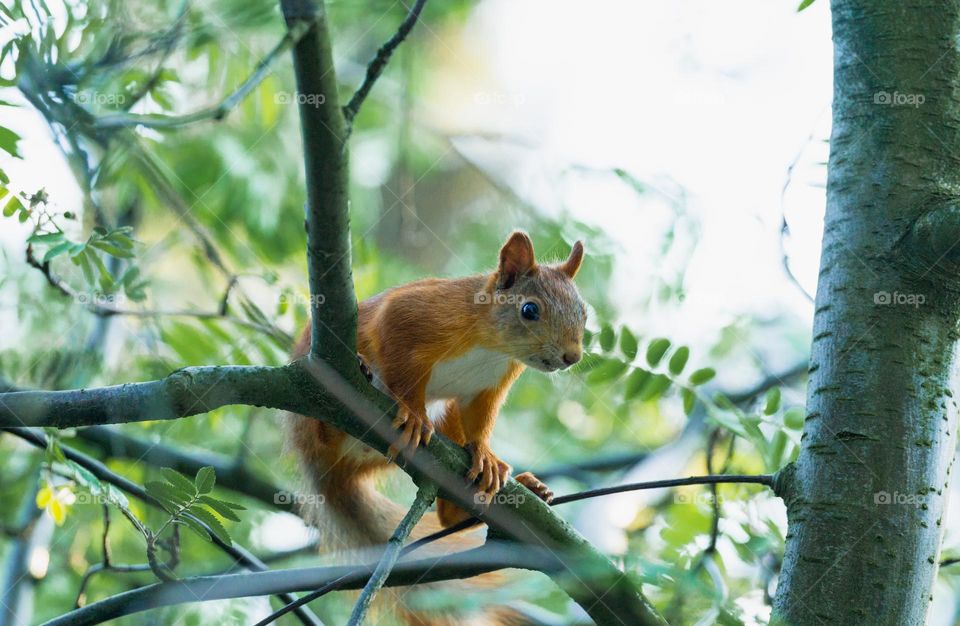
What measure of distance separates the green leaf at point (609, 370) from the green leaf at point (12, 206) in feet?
4.85

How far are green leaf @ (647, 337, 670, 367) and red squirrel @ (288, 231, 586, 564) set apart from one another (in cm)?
24

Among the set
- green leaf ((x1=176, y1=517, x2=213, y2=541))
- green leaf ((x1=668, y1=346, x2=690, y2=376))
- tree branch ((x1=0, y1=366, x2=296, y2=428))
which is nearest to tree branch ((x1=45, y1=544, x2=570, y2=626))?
green leaf ((x1=176, y1=517, x2=213, y2=541))

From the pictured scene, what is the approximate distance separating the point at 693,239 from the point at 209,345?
176cm

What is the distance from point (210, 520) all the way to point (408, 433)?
0.52 meters

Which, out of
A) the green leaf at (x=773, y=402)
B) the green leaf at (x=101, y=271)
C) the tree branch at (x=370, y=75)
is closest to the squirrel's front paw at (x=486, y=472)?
the green leaf at (x=773, y=402)

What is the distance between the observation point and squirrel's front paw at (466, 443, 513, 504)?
2.03 m

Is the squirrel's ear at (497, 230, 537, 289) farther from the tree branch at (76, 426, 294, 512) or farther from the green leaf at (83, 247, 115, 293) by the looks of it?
the green leaf at (83, 247, 115, 293)

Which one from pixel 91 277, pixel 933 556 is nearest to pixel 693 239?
pixel 933 556

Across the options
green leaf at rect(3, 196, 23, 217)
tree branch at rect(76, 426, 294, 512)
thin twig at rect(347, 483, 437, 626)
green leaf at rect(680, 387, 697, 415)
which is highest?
green leaf at rect(680, 387, 697, 415)

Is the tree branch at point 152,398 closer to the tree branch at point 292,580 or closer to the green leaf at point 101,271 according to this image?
the tree branch at point 292,580

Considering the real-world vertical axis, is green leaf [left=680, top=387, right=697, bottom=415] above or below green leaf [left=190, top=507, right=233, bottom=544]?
above

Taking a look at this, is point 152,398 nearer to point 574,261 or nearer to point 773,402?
point 773,402

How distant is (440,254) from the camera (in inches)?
263

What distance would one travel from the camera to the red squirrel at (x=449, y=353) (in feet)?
9.18
